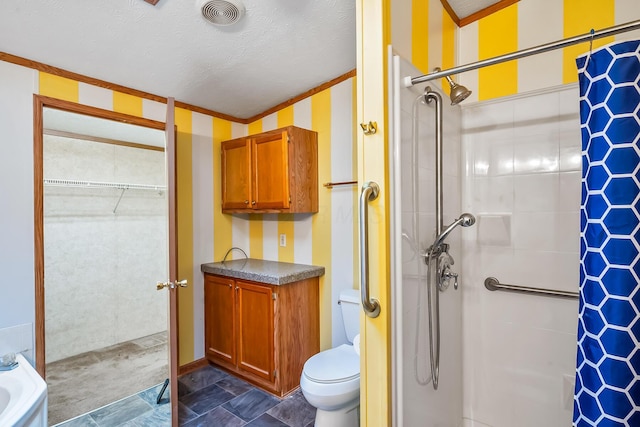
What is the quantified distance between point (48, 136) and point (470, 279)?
3396 millimetres

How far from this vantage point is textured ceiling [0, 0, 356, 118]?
157cm

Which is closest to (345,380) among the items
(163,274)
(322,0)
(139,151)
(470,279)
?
(470,279)

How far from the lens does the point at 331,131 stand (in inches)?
101

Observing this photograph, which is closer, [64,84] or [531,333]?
[531,333]

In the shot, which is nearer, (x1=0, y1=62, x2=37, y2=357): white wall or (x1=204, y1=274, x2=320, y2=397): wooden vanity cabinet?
(x1=0, y1=62, x2=37, y2=357): white wall

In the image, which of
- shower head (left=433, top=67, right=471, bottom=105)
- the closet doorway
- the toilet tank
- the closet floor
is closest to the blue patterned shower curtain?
shower head (left=433, top=67, right=471, bottom=105)

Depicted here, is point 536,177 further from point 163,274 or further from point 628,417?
point 163,274

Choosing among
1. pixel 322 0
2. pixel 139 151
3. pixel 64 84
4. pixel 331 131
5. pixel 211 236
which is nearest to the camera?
pixel 322 0

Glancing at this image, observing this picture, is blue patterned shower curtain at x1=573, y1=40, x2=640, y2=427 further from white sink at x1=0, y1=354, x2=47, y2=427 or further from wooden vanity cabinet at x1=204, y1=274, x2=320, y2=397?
white sink at x1=0, y1=354, x2=47, y2=427

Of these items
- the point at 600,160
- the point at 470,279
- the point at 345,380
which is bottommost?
the point at 345,380

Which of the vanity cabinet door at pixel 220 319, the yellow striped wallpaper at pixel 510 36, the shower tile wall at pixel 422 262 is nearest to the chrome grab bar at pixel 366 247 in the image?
the shower tile wall at pixel 422 262

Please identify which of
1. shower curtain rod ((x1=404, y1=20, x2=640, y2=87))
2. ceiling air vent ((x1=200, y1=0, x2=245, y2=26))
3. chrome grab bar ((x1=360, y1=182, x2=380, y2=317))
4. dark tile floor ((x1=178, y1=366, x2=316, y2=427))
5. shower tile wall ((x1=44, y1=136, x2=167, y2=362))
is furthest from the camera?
shower tile wall ((x1=44, y1=136, x2=167, y2=362))

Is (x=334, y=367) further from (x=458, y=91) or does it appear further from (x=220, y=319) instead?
(x=458, y=91)

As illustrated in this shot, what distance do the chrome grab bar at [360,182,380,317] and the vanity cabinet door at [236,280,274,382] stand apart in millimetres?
1280
